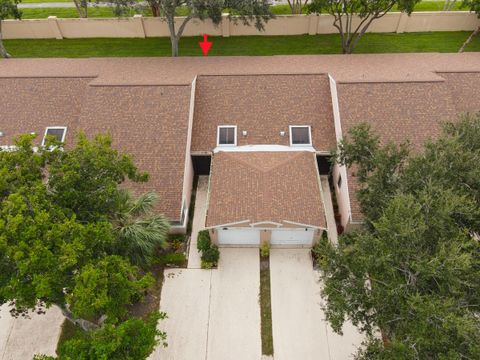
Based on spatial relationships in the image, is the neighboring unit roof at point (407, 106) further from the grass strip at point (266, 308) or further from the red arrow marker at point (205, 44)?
the red arrow marker at point (205, 44)

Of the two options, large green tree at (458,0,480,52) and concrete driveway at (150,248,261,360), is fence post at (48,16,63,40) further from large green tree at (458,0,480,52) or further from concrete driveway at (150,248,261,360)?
large green tree at (458,0,480,52)

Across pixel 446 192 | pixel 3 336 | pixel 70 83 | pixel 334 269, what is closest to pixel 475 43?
pixel 446 192

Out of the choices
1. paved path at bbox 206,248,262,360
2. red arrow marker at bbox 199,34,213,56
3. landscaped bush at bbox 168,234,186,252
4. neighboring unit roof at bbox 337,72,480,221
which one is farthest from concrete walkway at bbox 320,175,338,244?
red arrow marker at bbox 199,34,213,56

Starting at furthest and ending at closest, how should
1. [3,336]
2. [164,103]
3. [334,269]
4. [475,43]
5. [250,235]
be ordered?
1. [475,43]
2. [164,103]
3. [250,235]
4. [3,336]
5. [334,269]

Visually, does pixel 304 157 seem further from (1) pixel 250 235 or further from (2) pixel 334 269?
(2) pixel 334 269

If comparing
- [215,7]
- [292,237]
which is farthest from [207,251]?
[215,7]

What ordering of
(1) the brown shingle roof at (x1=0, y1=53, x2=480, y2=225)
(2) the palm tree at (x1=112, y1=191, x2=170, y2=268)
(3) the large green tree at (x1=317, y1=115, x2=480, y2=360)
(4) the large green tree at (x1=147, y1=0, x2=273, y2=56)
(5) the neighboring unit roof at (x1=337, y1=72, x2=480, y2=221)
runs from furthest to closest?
(4) the large green tree at (x1=147, y1=0, x2=273, y2=56) < (1) the brown shingle roof at (x1=0, y1=53, x2=480, y2=225) < (5) the neighboring unit roof at (x1=337, y1=72, x2=480, y2=221) < (2) the palm tree at (x1=112, y1=191, x2=170, y2=268) < (3) the large green tree at (x1=317, y1=115, x2=480, y2=360)
